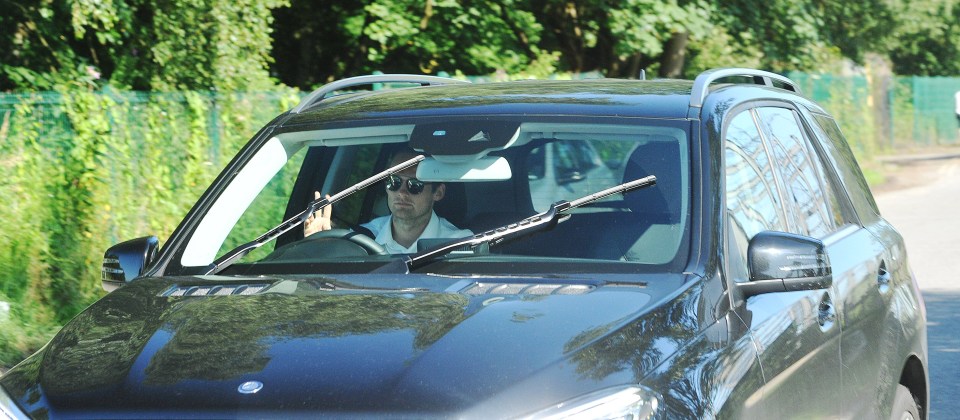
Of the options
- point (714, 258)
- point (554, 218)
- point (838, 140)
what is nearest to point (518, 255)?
point (554, 218)

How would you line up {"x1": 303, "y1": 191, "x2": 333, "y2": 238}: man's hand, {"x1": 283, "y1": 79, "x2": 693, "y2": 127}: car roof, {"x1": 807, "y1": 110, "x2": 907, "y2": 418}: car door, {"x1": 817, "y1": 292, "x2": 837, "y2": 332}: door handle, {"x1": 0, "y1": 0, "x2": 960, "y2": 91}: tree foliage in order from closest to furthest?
{"x1": 817, "y1": 292, "x2": 837, "y2": 332}: door handle < {"x1": 283, "y1": 79, "x2": 693, "y2": 127}: car roof < {"x1": 807, "y1": 110, "x2": 907, "y2": 418}: car door < {"x1": 303, "y1": 191, "x2": 333, "y2": 238}: man's hand < {"x1": 0, "y1": 0, "x2": 960, "y2": 91}: tree foliage

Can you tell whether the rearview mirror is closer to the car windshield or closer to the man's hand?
the car windshield

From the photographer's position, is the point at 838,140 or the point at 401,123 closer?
the point at 401,123

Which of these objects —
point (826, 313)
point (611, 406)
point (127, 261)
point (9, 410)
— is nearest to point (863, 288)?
point (826, 313)

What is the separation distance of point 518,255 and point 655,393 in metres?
0.98

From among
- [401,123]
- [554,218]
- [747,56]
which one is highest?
[401,123]

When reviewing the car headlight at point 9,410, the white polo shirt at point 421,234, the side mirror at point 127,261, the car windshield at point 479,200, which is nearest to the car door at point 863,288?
the car windshield at point 479,200

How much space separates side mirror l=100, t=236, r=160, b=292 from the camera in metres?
4.13

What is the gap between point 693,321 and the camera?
3.25 m

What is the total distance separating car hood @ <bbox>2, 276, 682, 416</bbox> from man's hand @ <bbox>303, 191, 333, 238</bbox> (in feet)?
2.65

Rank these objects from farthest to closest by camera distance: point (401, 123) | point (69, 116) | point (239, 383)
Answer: point (69, 116), point (401, 123), point (239, 383)

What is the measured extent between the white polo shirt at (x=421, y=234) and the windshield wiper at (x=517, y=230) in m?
0.14

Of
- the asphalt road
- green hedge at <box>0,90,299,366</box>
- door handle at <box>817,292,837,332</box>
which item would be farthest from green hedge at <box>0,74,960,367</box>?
the asphalt road

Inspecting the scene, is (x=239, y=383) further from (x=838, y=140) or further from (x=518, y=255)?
(x=838, y=140)
